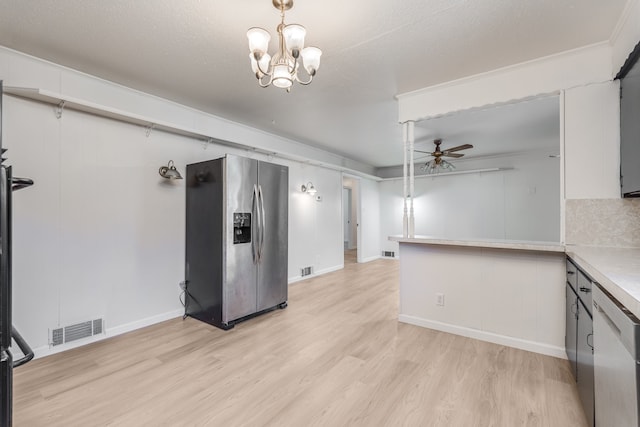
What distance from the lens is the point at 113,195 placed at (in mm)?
3025

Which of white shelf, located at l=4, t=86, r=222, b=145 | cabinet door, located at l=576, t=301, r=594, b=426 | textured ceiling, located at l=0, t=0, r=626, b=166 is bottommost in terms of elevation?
cabinet door, located at l=576, t=301, r=594, b=426

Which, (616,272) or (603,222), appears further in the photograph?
(603,222)

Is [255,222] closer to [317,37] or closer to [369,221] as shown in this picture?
[317,37]

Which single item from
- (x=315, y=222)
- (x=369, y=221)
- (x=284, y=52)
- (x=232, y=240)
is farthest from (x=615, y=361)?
(x=369, y=221)

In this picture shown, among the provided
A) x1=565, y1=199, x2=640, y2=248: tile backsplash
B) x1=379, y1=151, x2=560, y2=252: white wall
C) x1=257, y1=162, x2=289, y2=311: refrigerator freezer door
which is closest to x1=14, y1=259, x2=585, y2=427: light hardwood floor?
x1=257, y1=162, x2=289, y2=311: refrigerator freezer door

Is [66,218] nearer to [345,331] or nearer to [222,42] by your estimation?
[222,42]

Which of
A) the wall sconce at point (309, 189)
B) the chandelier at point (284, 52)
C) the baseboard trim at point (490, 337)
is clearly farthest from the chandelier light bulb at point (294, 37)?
the wall sconce at point (309, 189)

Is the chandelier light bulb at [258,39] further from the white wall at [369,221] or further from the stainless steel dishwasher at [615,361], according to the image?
the white wall at [369,221]

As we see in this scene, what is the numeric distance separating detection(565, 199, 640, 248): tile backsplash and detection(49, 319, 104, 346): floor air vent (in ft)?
14.2

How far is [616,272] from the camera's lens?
1374 mm

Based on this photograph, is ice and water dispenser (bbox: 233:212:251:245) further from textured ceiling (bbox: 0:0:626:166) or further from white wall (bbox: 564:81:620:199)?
white wall (bbox: 564:81:620:199)

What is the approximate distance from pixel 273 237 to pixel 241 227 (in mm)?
483

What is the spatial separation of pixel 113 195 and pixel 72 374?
5.28 feet

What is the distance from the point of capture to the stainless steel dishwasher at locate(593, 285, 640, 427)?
3.20ft
